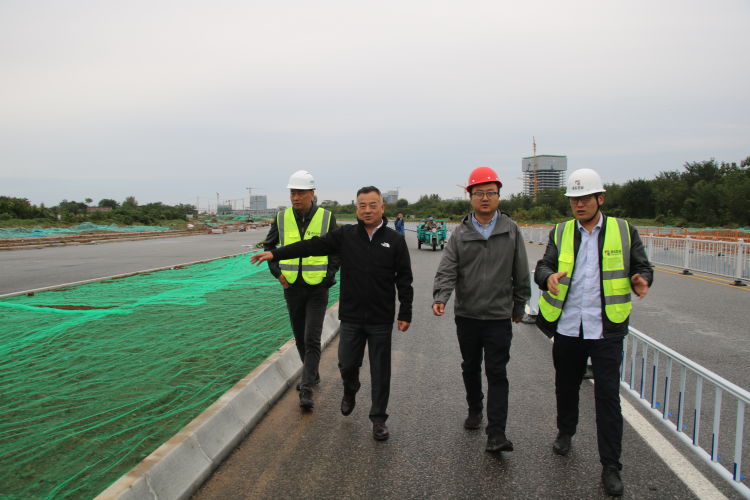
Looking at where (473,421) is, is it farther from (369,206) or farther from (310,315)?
(369,206)

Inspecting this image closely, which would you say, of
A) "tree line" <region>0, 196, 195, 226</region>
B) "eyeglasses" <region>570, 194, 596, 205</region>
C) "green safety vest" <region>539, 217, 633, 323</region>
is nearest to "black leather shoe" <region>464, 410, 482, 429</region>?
"green safety vest" <region>539, 217, 633, 323</region>

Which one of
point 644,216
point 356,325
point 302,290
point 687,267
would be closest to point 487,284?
point 356,325

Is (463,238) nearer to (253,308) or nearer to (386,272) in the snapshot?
(386,272)

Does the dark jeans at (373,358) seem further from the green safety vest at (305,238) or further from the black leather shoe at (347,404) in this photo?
the green safety vest at (305,238)

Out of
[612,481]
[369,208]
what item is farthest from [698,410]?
[369,208]

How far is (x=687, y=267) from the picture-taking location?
638 inches

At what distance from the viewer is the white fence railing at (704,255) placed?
13.6 m

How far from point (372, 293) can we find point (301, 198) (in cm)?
125

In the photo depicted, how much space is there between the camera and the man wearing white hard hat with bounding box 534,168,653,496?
3.46m

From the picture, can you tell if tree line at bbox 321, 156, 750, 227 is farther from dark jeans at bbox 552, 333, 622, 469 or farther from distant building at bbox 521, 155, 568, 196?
distant building at bbox 521, 155, 568, 196

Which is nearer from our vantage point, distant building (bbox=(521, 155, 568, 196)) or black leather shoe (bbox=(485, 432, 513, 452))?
black leather shoe (bbox=(485, 432, 513, 452))

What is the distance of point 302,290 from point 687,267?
50.2 ft

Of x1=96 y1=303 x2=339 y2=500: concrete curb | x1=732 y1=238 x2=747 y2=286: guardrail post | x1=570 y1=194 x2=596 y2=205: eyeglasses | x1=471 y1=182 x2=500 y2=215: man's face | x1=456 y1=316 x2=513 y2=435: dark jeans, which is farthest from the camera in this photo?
x1=732 y1=238 x2=747 y2=286: guardrail post

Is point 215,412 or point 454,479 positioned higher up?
point 215,412
